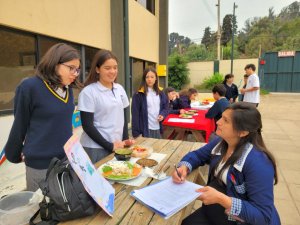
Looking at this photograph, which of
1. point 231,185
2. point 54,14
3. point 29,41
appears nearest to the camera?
point 231,185

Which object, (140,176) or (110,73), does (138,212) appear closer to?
(140,176)

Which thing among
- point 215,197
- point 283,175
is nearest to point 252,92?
point 283,175

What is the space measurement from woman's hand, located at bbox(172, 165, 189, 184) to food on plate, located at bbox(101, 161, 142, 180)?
266 mm

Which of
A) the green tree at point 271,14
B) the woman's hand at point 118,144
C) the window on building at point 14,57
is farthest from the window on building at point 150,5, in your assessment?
the green tree at point 271,14

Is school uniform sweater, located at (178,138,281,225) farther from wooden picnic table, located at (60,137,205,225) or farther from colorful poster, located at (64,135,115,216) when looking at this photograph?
colorful poster, located at (64,135,115,216)

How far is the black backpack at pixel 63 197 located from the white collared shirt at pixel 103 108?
3.14 feet

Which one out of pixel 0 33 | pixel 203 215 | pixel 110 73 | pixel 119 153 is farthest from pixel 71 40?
pixel 203 215

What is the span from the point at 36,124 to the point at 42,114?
8 centimetres

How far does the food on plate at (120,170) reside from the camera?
1786mm

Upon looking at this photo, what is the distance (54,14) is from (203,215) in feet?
12.8

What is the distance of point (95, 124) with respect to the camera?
→ 2328 millimetres

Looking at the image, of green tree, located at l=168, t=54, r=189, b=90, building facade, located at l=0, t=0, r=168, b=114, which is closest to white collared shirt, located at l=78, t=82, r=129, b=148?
building facade, located at l=0, t=0, r=168, b=114

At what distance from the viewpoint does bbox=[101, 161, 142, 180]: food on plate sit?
1786 millimetres

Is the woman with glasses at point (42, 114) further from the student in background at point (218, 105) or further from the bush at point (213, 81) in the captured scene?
the bush at point (213, 81)
